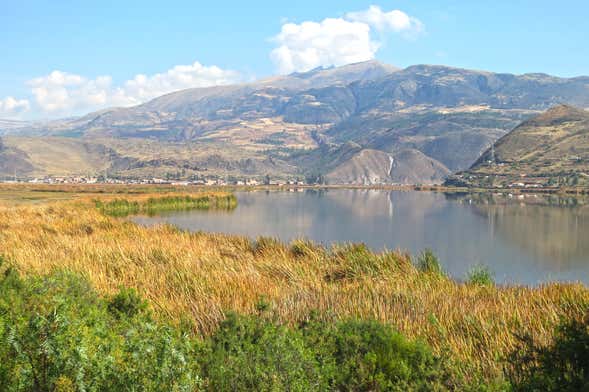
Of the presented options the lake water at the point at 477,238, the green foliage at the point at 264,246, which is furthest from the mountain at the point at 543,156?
the green foliage at the point at 264,246

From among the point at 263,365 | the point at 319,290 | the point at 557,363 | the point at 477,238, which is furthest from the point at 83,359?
the point at 477,238

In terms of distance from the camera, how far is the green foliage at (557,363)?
4.68 m

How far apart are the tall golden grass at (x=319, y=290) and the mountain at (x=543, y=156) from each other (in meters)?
119

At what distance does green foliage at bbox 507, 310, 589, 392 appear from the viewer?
4.68m

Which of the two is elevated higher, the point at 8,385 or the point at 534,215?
the point at 8,385

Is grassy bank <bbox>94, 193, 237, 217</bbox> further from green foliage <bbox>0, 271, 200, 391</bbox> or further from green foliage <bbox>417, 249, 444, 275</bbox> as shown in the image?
green foliage <bbox>0, 271, 200, 391</bbox>

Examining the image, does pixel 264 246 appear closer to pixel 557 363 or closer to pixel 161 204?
pixel 557 363

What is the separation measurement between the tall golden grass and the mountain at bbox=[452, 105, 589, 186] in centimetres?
11850

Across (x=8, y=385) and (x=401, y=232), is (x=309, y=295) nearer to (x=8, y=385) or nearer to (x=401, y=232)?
(x=8, y=385)

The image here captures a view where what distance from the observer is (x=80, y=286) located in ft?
25.7

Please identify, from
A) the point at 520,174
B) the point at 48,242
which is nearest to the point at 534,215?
the point at 48,242

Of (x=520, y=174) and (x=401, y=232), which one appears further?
(x=520, y=174)

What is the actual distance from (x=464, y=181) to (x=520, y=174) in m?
21.7

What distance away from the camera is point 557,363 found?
17.0ft
